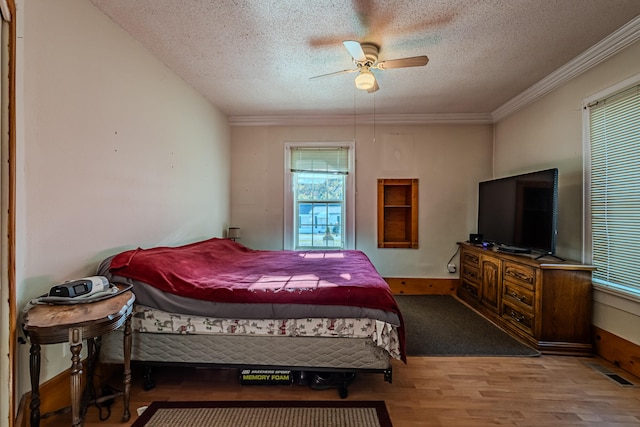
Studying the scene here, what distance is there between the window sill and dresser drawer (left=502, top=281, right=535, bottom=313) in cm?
46

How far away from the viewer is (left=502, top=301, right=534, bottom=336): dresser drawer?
2588mm

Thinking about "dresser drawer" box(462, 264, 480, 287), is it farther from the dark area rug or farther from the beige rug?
the beige rug

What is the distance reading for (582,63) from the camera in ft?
8.36

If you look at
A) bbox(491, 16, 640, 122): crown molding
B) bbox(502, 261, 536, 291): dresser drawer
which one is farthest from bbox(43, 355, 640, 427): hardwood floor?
bbox(491, 16, 640, 122): crown molding

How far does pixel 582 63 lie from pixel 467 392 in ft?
9.47

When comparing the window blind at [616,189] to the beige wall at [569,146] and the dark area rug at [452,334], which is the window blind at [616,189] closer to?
the beige wall at [569,146]

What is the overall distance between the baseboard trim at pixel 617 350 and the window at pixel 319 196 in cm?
268

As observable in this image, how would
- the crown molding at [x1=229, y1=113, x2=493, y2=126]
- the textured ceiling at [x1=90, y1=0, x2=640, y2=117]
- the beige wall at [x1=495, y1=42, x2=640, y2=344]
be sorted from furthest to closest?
the crown molding at [x1=229, y1=113, x2=493, y2=126], the beige wall at [x1=495, y1=42, x2=640, y2=344], the textured ceiling at [x1=90, y1=0, x2=640, y2=117]

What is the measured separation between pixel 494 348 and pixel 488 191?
1936 millimetres

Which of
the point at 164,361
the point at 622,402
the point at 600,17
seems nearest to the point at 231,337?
the point at 164,361

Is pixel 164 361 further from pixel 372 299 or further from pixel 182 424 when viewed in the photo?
pixel 372 299

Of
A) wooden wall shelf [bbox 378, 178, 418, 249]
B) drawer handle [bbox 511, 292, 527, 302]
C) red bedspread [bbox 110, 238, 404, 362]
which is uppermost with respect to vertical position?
wooden wall shelf [bbox 378, 178, 418, 249]

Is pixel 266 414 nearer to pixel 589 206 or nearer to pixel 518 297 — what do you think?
pixel 518 297

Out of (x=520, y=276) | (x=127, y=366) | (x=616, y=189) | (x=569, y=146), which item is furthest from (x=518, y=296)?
(x=127, y=366)
